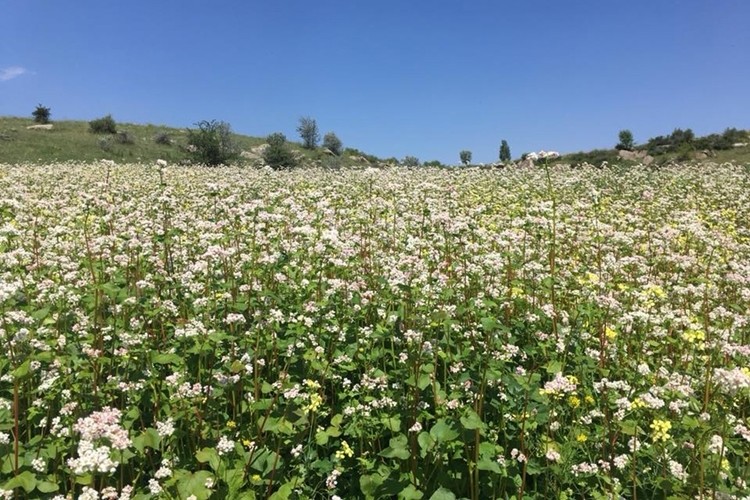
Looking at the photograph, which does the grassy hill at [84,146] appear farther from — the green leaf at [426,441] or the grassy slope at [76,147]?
the green leaf at [426,441]

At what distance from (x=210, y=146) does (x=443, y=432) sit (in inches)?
1538

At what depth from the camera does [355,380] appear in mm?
4723

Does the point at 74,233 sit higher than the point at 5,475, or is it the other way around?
the point at 74,233

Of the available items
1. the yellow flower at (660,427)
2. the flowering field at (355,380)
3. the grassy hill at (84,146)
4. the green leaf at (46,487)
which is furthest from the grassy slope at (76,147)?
the yellow flower at (660,427)

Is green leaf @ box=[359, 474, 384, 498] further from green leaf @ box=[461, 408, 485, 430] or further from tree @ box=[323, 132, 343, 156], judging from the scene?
tree @ box=[323, 132, 343, 156]

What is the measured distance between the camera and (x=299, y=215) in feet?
21.1

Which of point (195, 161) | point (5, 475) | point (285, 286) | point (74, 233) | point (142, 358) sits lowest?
point (5, 475)

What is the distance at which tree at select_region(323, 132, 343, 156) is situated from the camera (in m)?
65.2

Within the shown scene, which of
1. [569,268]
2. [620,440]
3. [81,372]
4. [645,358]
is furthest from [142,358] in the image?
[569,268]

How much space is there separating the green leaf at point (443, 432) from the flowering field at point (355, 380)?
0.01 metres

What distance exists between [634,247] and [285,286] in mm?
6095

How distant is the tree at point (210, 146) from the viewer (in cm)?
3834

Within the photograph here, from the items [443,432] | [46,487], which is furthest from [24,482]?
[443,432]

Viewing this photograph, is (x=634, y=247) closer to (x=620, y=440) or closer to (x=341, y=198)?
(x=620, y=440)
